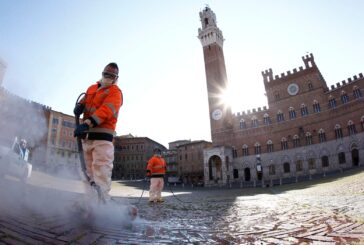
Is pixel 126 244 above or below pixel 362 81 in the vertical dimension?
below

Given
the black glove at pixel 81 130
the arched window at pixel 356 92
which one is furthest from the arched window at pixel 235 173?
the black glove at pixel 81 130

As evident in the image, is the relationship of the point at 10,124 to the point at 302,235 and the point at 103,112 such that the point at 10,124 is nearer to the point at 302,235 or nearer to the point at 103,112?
the point at 103,112

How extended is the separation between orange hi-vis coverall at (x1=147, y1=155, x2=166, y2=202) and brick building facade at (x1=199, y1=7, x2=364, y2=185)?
25.0 m

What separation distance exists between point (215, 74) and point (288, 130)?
16.8m

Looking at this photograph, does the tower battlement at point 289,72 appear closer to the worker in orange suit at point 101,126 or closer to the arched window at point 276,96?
the arched window at point 276,96

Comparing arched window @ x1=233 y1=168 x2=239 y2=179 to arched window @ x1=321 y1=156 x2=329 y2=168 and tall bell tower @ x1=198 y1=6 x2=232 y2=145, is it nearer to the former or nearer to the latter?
tall bell tower @ x1=198 y1=6 x2=232 y2=145

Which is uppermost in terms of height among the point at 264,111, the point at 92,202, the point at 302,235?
the point at 264,111

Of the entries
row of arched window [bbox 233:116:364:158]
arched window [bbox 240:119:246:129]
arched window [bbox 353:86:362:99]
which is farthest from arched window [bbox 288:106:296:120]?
arched window [bbox 353:86:362:99]

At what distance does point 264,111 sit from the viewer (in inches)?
1540

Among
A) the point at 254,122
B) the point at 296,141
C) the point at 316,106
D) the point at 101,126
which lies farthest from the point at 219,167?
the point at 101,126

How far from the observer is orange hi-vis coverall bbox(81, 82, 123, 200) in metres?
3.35

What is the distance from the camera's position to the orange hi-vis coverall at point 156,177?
8195mm

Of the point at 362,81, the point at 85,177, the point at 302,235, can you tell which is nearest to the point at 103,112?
the point at 85,177

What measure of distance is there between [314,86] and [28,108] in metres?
37.6
